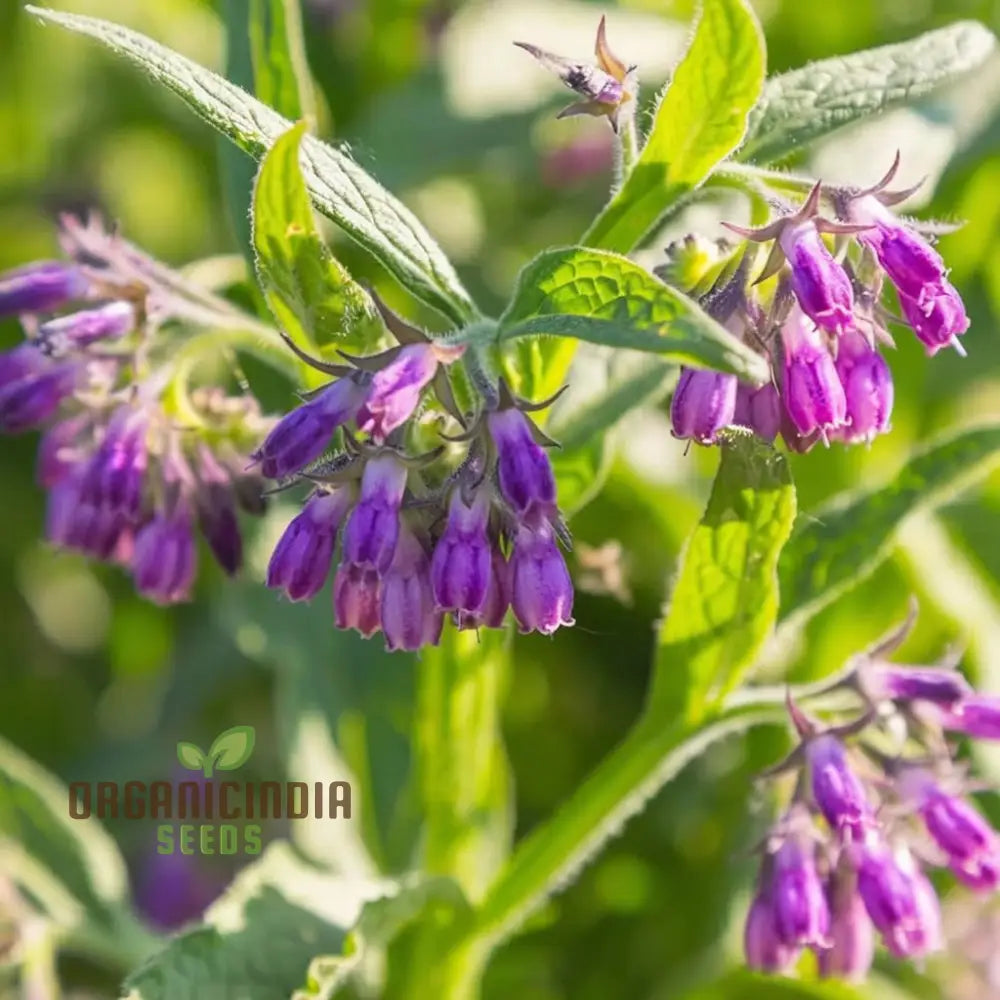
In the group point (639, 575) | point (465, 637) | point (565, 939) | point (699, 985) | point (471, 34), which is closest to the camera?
point (465, 637)

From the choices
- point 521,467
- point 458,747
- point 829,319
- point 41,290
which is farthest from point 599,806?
point 41,290

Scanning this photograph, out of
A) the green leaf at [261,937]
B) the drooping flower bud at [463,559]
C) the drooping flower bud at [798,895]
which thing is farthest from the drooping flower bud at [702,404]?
the green leaf at [261,937]

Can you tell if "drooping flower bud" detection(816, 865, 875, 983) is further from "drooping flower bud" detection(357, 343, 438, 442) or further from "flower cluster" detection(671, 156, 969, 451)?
"drooping flower bud" detection(357, 343, 438, 442)

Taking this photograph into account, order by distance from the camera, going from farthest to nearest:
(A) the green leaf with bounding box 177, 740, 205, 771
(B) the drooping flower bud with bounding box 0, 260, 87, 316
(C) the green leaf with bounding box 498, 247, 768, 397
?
(A) the green leaf with bounding box 177, 740, 205, 771, (B) the drooping flower bud with bounding box 0, 260, 87, 316, (C) the green leaf with bounding box 498, 247, 768, 397

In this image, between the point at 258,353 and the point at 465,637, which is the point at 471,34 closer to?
the point at 258,353

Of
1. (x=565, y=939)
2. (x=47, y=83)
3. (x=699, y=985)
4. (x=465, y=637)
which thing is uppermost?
(x=465, y=637)

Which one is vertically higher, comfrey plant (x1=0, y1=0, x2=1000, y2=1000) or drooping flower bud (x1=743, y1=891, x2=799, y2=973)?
comfrey plant (x1=0, y1=0, x2=1000, y2=1000)

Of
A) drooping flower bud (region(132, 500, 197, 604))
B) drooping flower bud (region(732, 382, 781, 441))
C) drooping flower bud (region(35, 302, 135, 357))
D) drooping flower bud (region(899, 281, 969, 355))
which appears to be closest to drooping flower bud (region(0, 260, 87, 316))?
drooping flower bud (region(35, 302, 135, 357))

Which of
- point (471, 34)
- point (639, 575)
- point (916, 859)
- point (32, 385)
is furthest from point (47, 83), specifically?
point (916, 859)
